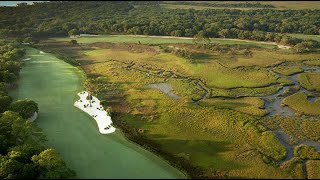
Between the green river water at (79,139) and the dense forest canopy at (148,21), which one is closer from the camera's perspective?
the green river water at (79,139)

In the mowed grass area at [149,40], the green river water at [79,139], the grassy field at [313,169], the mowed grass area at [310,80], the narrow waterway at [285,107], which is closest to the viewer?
the green river water at [79,139]

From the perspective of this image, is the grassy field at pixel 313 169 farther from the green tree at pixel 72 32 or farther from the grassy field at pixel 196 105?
the green tree at pixel 72 32

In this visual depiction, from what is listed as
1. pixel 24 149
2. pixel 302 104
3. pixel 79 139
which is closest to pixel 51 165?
pixel 24 149

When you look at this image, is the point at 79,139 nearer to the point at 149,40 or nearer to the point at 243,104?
the point at 243,104

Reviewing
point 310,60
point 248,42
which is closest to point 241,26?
point 248,42

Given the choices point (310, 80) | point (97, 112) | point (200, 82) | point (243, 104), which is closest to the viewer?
point (97, 112)

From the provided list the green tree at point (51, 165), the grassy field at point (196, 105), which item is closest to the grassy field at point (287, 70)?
the grassy field at point (196, 105)

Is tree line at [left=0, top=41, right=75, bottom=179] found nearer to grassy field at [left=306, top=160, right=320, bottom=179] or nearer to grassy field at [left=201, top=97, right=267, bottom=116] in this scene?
grassy field at [left=306, top=160, right=320, bottom=179]

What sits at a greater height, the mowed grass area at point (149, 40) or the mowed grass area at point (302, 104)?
the mowed grass area at point (149, 40)
